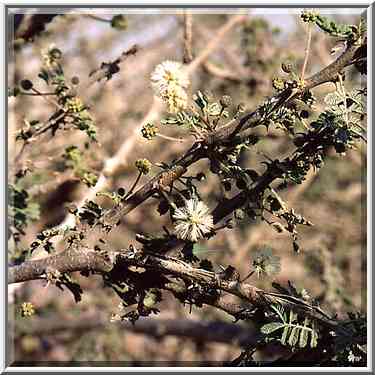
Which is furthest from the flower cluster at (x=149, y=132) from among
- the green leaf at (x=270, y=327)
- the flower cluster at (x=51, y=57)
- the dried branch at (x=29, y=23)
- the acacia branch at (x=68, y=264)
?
the dried branch at (x=29, y=23)

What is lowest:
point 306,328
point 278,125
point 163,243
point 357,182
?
point 306,328

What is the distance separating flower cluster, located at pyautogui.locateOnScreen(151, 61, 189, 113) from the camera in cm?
99

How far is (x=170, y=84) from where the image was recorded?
1.00 meters

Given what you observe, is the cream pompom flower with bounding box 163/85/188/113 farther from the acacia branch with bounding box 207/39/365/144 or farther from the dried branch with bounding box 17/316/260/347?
the dried branch with bounding box 17/316/260/347

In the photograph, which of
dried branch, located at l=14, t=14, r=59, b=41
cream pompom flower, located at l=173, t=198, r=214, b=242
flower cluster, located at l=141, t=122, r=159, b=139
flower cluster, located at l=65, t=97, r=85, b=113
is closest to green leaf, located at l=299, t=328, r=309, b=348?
cream pompom flower, located at l=173, t=198, r=214, b=242

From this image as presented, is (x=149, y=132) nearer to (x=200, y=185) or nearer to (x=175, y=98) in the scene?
(x=175, y=98)

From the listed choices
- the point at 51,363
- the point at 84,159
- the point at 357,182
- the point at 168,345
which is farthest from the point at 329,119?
the point at 357,182

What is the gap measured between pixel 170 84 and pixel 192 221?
0.64 feet

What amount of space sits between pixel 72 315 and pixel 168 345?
0.46 m

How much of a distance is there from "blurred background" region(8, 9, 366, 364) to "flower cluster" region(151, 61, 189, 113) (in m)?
0.63

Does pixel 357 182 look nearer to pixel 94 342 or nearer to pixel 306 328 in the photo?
pixel 94 342

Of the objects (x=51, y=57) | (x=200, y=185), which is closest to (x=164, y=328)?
(x=200, y=185)

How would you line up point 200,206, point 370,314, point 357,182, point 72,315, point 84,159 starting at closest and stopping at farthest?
point 200,206
point 370,314
point 84,159
point 72,315
point 357,182

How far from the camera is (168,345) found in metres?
3.04
